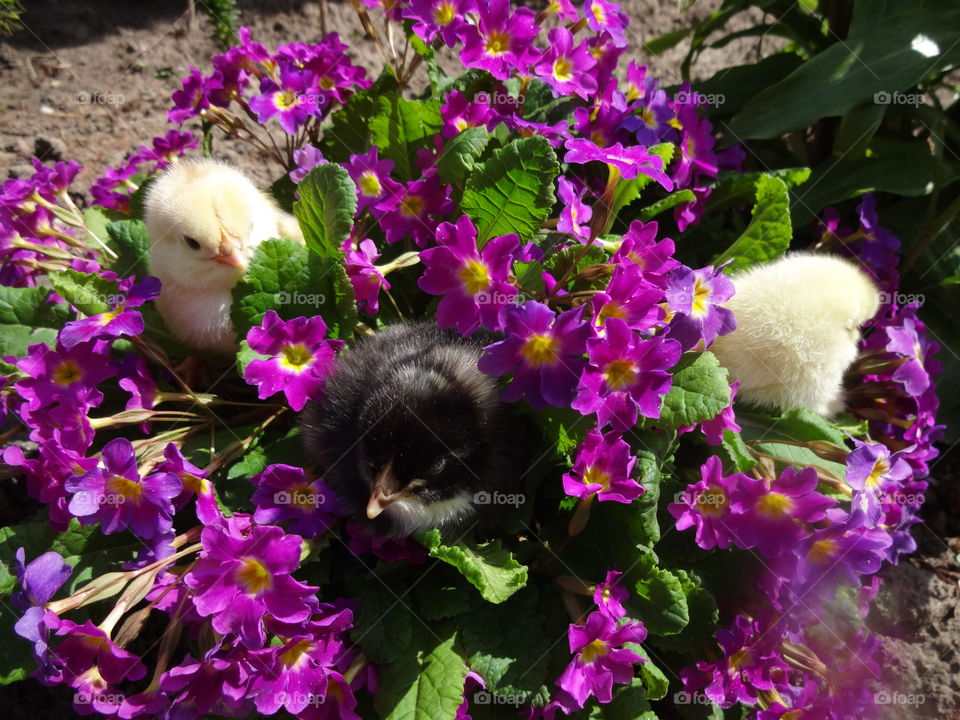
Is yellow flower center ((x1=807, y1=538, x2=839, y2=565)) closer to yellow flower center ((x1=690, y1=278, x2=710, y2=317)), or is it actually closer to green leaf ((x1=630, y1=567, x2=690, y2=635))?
green leaf ((x1=630, y1=567, x2=690, y2=635))

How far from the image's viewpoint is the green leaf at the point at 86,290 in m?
1.96

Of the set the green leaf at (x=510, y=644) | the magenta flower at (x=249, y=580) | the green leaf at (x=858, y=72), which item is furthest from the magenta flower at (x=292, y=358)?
the green leaf at (x=858, y=72)

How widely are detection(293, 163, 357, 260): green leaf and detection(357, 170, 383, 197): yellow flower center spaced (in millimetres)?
171

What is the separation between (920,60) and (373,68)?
2.90 metres

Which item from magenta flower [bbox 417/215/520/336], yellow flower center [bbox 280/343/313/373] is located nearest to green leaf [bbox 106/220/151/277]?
yellow flower center [bbox 280/343/313/373]

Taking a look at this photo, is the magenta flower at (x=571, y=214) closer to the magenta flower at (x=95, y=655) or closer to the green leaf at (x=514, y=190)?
the green leaf at (x=514, y=190)

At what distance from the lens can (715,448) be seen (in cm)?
201

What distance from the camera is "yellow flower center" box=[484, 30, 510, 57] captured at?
216cm

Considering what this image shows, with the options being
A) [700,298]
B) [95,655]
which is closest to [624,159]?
[700,298]

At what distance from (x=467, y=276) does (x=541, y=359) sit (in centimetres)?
27

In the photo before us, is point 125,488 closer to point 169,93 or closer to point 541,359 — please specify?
point 541,359

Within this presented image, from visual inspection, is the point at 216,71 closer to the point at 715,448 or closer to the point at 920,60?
the point at 715,448

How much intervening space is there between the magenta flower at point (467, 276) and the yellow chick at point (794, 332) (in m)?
0.77

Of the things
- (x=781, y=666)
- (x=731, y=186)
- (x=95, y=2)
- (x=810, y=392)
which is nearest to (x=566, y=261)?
(x=810, y=392)
